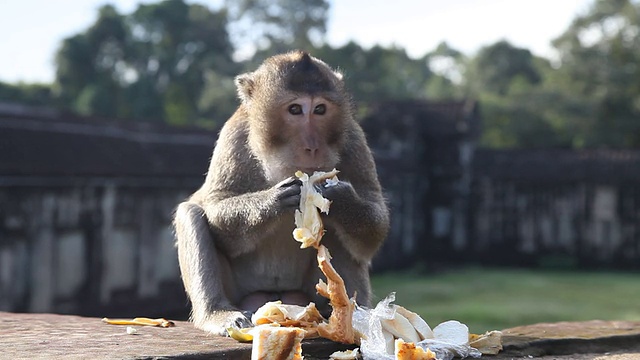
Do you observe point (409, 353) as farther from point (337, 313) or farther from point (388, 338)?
point (337, 313)

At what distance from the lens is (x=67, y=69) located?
36094 mm

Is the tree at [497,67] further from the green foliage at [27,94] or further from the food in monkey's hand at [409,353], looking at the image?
the food in monkey's hand at [409,353]

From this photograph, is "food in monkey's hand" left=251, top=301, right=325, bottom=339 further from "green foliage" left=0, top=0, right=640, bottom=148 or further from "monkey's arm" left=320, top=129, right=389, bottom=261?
"green foliage" left=0, top=0, right=640, bottom=148

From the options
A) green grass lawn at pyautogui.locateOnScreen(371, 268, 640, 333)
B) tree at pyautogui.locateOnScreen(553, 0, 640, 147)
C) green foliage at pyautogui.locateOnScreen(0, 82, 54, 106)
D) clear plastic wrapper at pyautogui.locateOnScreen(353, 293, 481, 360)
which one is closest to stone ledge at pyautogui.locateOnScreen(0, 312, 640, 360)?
clear plastic wrapper at pyautogui.locateOnScreen(353, 293, 481, 360)

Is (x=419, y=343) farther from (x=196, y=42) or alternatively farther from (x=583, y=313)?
(x=196, y=42)

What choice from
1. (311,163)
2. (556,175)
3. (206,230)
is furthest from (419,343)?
(556,175)

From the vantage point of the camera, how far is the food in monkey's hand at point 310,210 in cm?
349

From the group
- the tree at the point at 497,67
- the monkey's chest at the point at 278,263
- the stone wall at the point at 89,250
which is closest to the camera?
the monkey's chest at the point at 278,263

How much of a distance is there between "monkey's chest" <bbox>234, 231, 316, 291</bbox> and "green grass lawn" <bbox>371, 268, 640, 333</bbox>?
5452 millimetres

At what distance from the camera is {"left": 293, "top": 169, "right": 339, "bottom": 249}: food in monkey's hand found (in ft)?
11.5

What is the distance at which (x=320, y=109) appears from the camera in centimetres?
394

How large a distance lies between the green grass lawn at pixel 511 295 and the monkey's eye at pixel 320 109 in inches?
234

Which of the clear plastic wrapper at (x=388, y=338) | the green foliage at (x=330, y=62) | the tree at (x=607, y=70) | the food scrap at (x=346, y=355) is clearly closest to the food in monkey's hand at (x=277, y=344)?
the food scrap at (x=346, y=355)

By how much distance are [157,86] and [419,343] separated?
35538 millimetres
